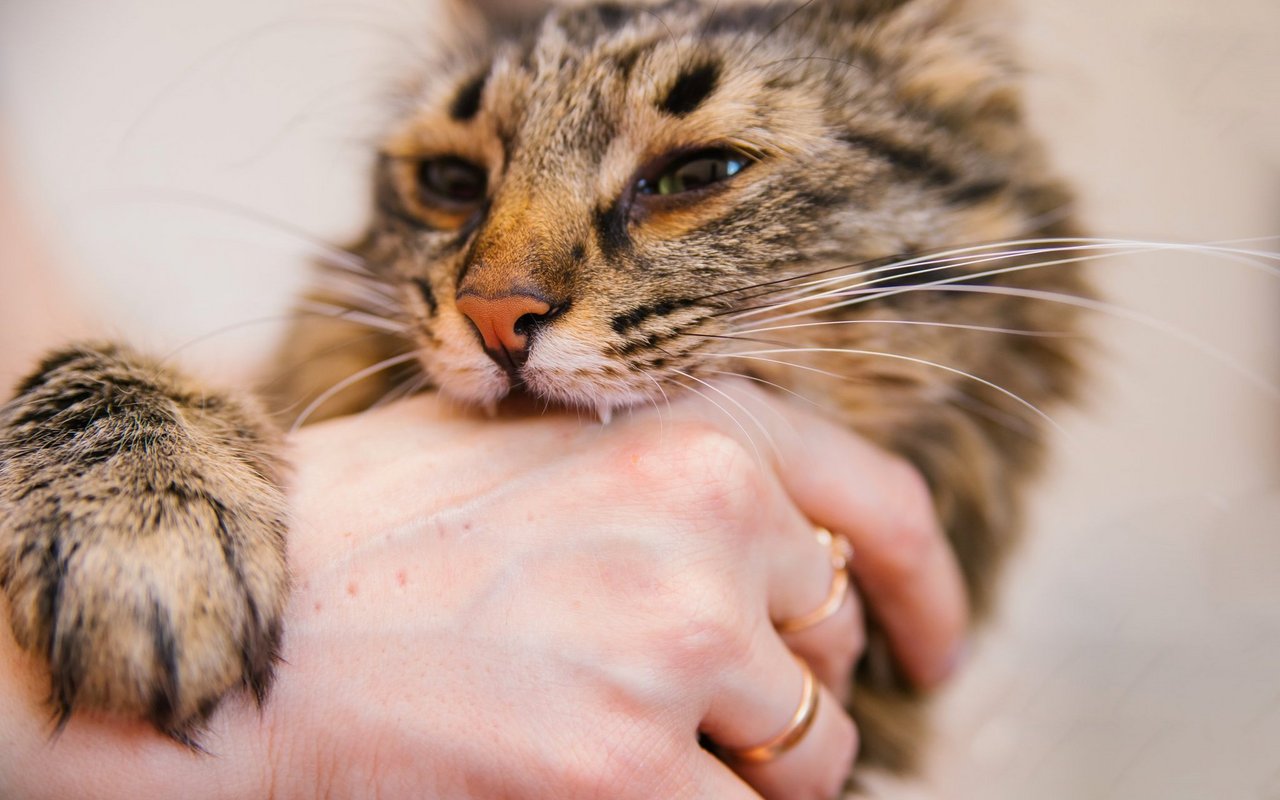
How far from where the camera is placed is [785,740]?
863mm

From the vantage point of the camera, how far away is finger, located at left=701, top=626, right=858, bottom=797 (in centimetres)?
80

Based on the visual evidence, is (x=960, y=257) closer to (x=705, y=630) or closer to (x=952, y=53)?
(x=952, y=53)

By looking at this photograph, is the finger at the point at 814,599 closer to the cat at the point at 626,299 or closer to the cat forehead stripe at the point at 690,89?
the cat at the point at 626,299

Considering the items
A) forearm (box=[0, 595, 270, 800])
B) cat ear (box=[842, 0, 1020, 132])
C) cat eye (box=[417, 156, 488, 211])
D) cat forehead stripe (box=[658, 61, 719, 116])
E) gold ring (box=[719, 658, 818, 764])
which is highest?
cat ear (box=[842, 0, 1020, 132])

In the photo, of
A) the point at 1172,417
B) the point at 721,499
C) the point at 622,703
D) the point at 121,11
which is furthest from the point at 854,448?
the point at 121,11

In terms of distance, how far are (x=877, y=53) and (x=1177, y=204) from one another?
48 cm

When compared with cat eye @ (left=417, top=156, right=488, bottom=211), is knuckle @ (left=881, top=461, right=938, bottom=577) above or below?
below

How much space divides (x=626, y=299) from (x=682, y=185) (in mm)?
199

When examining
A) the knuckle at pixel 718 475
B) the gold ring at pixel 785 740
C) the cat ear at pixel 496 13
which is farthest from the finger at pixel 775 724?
the cat ear at pixel 496 13

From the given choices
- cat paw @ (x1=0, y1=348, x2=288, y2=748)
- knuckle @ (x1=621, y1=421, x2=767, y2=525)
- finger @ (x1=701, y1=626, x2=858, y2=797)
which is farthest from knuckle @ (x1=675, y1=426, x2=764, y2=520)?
cat paw @ (x1=0, y1=348, x2=288, y2=748)

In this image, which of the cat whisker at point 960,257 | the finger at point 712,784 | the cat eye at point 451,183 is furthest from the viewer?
the cat eye at point 451,183

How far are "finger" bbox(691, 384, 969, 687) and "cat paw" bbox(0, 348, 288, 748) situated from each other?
19.2 inches

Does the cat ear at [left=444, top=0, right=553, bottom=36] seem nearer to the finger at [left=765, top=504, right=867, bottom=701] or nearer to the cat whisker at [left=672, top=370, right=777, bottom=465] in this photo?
the cat whisker at [left=672, top=370, right=777, bottom=465]

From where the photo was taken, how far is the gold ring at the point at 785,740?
859mm
